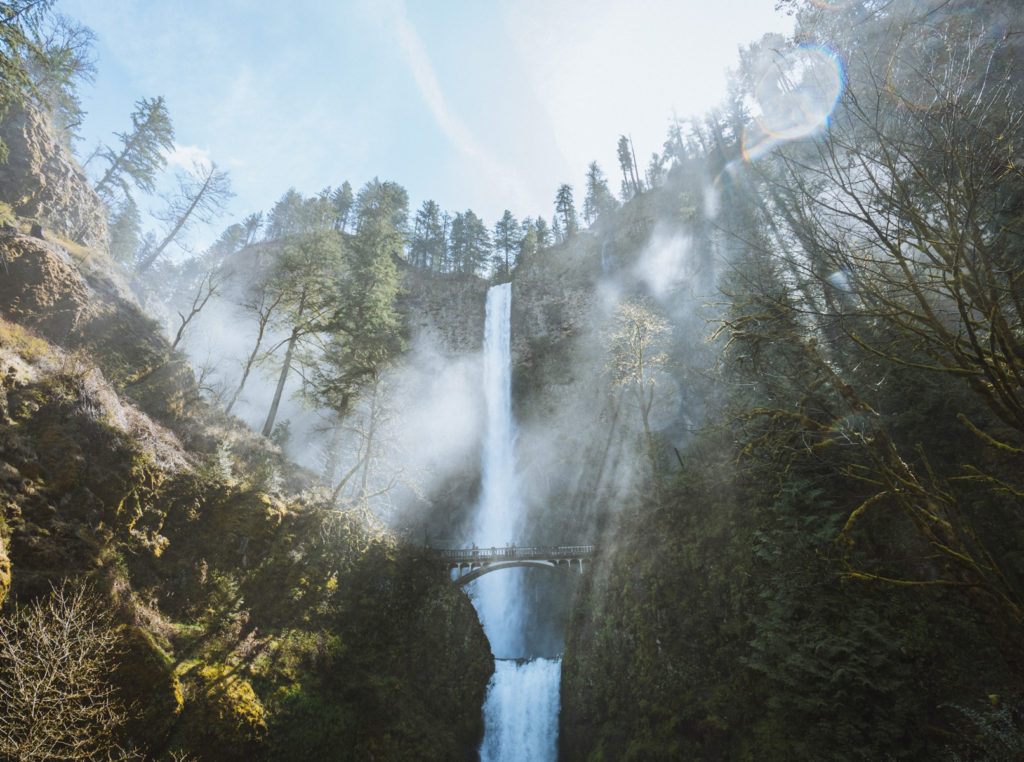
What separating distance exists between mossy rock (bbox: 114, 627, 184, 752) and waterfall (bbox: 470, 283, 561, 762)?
11555 millimetres

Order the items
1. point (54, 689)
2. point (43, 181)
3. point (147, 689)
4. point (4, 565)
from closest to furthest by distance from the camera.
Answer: point (54, 689), point (4, 565), point (147, 689), point (43, 181)

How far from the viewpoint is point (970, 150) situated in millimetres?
3250

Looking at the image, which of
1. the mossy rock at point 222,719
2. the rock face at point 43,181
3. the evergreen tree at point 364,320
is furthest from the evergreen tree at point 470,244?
the mossy rock at point 222,719

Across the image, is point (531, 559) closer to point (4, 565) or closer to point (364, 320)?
point (364, 320)

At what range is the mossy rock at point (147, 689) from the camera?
750 centimetres

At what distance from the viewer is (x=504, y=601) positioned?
29438mm

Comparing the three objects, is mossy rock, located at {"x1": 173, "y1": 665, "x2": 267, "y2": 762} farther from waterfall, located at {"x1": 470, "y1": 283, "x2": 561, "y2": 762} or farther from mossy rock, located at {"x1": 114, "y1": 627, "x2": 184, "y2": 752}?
waterfall, located at {"x1": 470, "y1": 283, "x2": 561, "y2": 762}

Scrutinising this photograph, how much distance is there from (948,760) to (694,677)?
5.86 m

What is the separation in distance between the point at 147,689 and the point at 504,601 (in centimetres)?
2444

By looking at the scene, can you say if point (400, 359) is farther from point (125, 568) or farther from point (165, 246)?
point (165, 246)

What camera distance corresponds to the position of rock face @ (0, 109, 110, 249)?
1581 cm

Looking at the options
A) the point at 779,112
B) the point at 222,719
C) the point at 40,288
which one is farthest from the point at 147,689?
the point at 779,112

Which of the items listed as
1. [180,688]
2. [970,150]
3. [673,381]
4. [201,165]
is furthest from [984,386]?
[201,165]

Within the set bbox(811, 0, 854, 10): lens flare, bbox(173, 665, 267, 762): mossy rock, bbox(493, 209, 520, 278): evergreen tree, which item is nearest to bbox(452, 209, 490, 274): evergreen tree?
bbox(493, 209, 520, 278): evergreen tree
